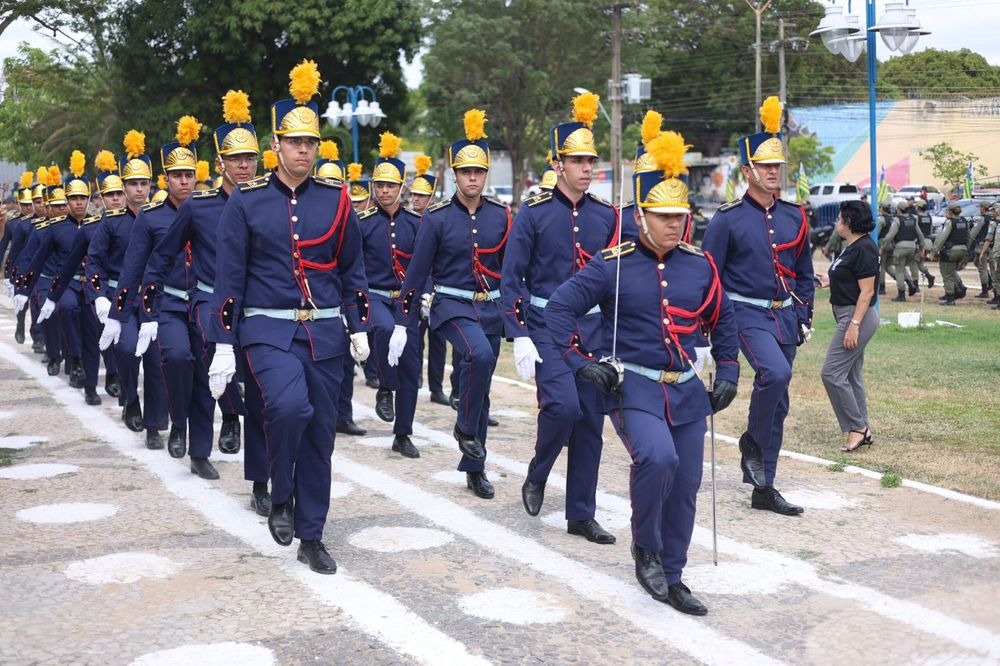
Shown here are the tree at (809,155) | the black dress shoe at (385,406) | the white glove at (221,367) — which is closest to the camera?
the white glove at (221,367)

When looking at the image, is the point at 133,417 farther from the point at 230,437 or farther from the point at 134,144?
the point at 134,144

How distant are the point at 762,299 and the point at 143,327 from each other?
4.47 m

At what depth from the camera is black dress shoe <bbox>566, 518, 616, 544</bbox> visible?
715 centimetres

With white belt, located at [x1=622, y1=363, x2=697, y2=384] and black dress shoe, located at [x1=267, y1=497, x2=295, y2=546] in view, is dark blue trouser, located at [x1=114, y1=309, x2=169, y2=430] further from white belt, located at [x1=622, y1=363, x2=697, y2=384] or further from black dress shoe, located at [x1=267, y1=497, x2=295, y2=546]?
white belt, located at [x1=622, y1=363, x2=697, y2=384]

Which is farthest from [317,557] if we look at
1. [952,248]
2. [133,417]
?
[952,248]

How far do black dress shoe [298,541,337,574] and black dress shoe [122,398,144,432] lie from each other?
467 centimetres

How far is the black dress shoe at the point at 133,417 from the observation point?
Answer: 10961 mm

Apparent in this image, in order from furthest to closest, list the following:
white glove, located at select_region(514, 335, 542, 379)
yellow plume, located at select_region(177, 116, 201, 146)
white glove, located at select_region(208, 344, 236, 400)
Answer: yellow plume, located at select_region(177, 116, 201, 146) < white glove, located at select_region(514, 335, 542, 379) < white glove, located at select_region(208, 344, 236, 400)

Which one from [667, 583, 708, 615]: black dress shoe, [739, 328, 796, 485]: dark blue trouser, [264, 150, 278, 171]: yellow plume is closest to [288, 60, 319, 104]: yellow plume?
[264, 150, 278, 171]: yellow plume

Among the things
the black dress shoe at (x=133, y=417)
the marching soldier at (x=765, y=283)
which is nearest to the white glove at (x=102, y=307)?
the black dress shoe at (x=133, y=417)

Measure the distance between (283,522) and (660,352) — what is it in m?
2.24

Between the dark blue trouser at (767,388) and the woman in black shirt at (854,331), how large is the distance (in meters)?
1.76

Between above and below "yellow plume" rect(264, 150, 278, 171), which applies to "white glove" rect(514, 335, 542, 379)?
below

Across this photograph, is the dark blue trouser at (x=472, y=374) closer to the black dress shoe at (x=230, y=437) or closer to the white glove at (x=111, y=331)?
the black dress shoe at (x=230, y=437)
